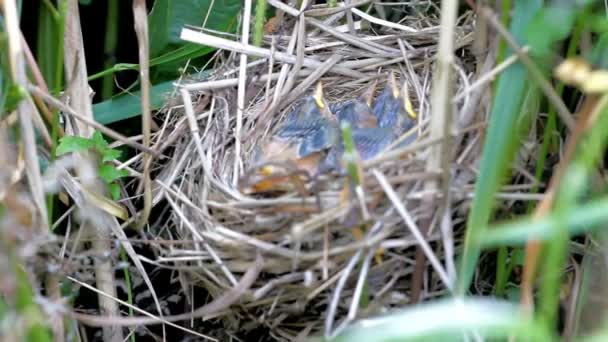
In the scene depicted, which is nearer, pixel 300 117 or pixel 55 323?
pixel 55 323

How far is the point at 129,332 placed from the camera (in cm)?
140

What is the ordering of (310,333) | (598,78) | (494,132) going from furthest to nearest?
(310,333), (494,132), (598,78)

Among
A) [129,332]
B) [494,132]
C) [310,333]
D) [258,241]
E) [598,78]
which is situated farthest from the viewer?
[129,332]

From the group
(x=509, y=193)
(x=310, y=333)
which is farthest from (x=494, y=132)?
(x=310, y=333)

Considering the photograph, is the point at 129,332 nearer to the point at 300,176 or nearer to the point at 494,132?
the point at 300,176

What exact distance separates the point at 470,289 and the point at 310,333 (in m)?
0.26

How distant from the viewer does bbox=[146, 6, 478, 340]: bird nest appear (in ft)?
3.57

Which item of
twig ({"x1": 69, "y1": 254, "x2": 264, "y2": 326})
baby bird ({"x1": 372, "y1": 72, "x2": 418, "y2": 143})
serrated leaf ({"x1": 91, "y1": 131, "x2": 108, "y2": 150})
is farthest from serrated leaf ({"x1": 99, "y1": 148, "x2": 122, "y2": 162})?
baby bird ({"x1": 372, "y1": 72, "x2": 418, "y2": 143})

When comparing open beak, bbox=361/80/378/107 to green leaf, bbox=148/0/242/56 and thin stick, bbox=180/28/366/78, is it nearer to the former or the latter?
thin stick, bbox=180/28/366/78

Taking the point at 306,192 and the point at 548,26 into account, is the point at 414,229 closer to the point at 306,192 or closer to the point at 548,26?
the point at 306,192

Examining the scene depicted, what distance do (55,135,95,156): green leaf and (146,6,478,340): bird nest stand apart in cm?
14

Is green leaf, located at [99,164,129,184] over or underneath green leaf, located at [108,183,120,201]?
over

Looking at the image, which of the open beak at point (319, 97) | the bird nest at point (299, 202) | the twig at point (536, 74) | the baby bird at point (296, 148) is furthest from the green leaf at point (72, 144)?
the twig at point (536, 74)

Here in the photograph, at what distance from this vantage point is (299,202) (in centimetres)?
111
